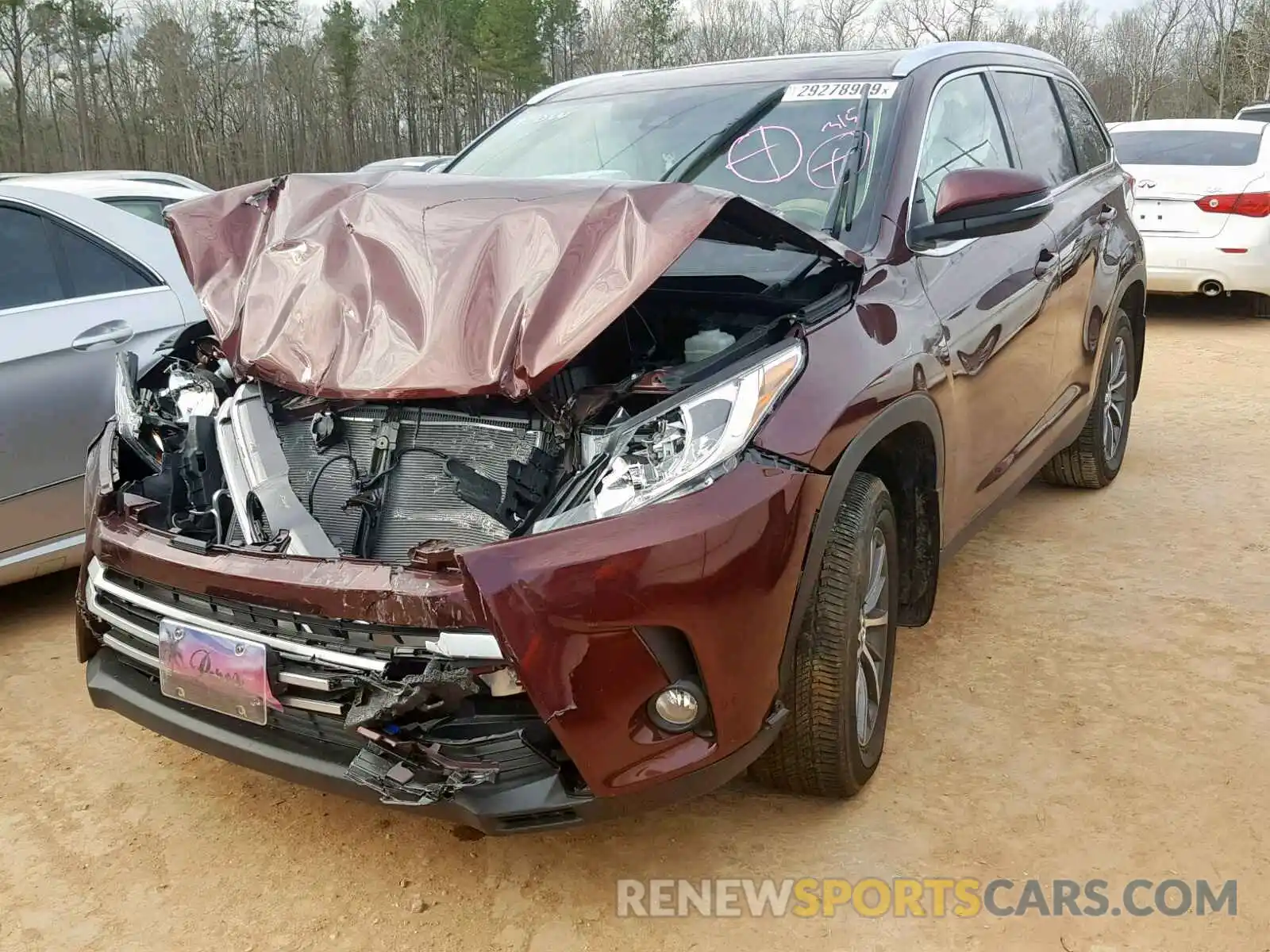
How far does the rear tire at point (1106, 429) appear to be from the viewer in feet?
15.3

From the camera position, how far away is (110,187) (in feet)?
17.1

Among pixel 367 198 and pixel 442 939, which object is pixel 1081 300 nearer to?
pixel 367 198

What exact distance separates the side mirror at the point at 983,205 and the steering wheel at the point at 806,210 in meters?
0.25

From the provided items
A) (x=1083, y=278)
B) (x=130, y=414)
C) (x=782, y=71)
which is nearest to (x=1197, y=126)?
(x=1083, y=278)

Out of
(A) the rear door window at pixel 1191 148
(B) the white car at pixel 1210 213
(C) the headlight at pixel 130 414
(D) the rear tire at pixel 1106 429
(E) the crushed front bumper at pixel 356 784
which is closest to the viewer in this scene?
(E) the crushed front bumper at pixel 356 784

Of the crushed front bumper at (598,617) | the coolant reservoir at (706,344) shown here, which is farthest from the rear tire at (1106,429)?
the crushed front bumper at (598,617)

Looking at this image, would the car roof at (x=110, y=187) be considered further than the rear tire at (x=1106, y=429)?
Yes

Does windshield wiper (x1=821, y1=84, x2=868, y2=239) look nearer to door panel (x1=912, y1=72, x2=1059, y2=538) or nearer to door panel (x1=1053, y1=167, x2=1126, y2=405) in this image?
door panel (x1=912, y1=72, x2=1059, y2=538)

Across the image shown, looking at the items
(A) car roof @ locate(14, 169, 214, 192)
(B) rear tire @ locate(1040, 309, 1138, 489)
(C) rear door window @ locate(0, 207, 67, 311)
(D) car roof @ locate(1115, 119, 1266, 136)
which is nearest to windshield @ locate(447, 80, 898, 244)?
(C) rear door window @ locate(0, 207, 67, 311)

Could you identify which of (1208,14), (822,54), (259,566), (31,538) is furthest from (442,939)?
(1208,14)

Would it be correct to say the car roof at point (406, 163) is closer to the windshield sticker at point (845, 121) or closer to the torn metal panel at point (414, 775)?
the windshield sticker at point (845, 121)

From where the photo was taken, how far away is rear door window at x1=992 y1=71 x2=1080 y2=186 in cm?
381

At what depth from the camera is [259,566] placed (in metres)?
2.05

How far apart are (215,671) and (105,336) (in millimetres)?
2202
